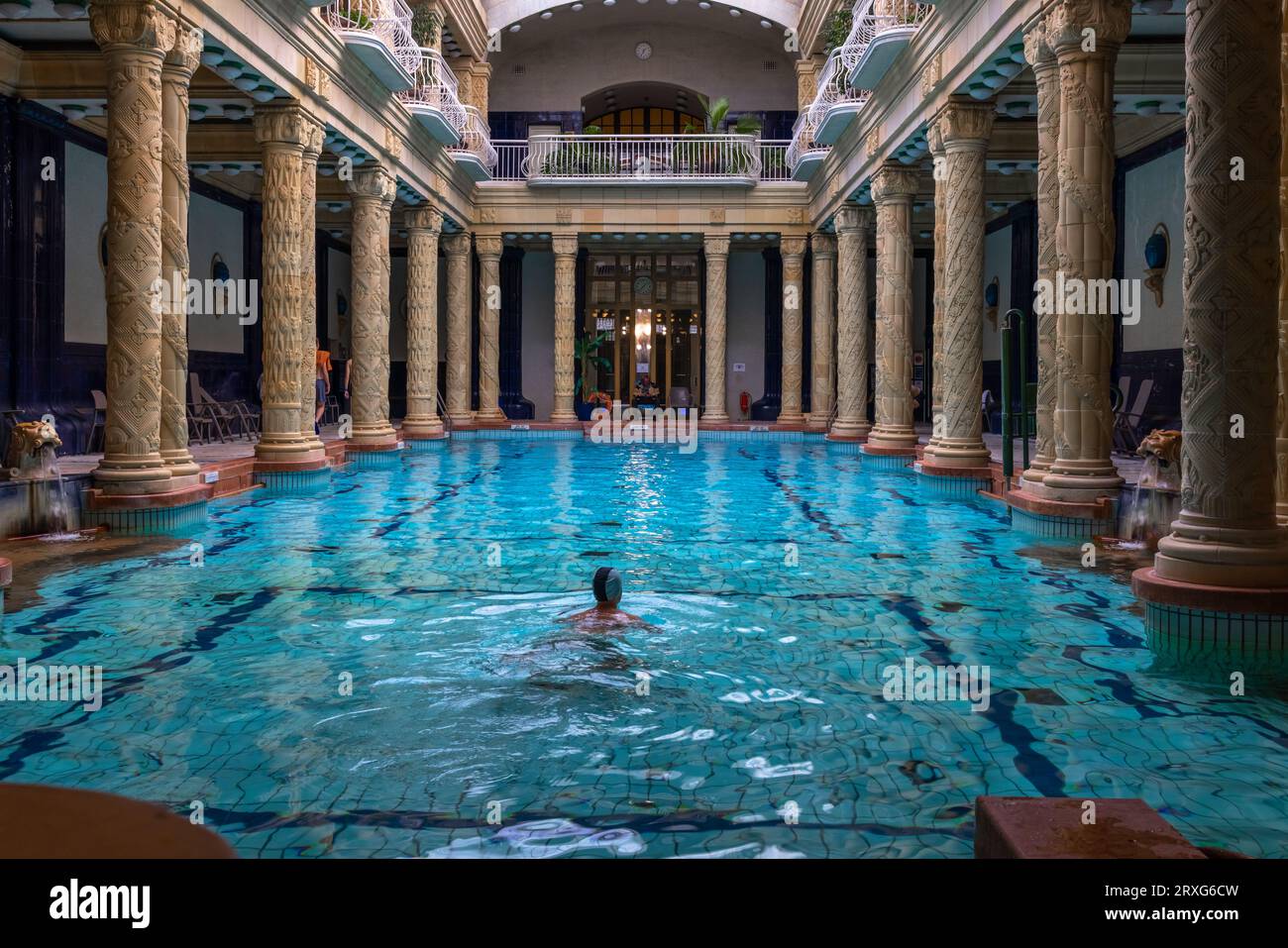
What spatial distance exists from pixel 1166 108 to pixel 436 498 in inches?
396

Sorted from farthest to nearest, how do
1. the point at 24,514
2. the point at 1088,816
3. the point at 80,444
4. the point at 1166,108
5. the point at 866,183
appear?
the point at 866,183, the point at 80,444, the point at 1166,108, the point at 24,514, the point at 1088,816

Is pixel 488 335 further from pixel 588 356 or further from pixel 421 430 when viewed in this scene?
pixel 421 430

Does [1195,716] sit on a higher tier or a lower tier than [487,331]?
lower

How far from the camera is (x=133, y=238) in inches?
382

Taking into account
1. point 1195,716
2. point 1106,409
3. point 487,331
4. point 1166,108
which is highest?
point 1166,108

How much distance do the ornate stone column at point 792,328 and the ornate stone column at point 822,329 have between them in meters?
0.89

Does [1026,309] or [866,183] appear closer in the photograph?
[866,183]

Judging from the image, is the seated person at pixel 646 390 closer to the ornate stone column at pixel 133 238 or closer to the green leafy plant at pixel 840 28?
the green leafy plant at pixel 840 28

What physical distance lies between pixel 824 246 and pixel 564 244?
20.4ft

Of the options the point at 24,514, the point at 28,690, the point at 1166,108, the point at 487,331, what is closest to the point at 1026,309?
the point at 1166,108

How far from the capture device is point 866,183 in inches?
755

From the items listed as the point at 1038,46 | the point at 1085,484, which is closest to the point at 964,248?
the point at 1038,46
